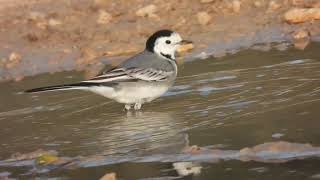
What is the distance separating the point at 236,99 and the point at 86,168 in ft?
6.99

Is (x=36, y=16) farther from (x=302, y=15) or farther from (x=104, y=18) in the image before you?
(x=302, y=15)

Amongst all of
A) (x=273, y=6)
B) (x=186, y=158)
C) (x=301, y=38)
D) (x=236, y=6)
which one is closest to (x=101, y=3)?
(x=236, y=6)

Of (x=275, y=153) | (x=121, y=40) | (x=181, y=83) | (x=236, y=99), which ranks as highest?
(x=121, y=40)

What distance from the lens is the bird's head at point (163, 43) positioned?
9461 millimetres

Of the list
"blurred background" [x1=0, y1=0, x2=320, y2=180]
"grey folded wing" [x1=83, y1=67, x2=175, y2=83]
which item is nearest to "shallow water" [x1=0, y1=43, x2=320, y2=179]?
"blurred background" [x1=0, y1=0, x2=320, y2=180]

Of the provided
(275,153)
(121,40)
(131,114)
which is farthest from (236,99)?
(121,40)

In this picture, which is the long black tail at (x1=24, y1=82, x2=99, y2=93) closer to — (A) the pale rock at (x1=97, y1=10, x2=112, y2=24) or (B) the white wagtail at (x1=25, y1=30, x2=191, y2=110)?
(B) the white wagtail at (x1=25, y1=30, x2=191, y2=110)

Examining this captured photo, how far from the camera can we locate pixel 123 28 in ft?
41.7

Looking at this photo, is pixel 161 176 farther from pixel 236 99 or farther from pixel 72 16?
pixel 72 16

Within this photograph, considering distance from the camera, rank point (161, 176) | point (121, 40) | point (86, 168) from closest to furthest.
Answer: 1. point (161, 176)
2. point (86, 168)
3. point (121, 40)

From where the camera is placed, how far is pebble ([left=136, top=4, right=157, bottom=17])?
42.8 ft

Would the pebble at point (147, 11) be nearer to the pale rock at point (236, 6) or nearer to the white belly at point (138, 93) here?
the pale rock at point (236, 6)

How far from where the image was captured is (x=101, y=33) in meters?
12.6

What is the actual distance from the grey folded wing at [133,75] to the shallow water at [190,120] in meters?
0.27
